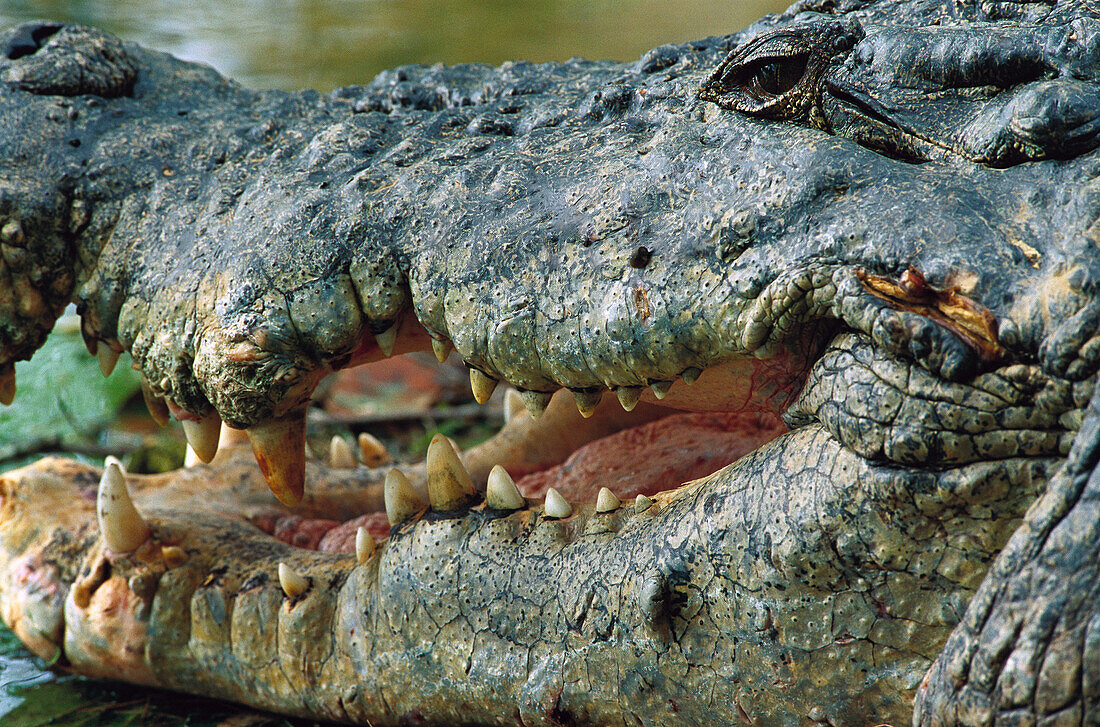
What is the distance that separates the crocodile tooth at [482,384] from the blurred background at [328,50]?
2.24 metres

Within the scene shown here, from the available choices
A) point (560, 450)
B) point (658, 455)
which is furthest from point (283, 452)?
point (560, 450)

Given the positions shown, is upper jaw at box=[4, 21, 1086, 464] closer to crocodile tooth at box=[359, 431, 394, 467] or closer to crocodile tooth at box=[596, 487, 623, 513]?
crocodile tooth at box=[596, 487, 623, 513]

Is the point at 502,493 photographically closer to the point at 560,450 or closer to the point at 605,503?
the point at 605,503

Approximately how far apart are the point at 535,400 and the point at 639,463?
0.53 metres

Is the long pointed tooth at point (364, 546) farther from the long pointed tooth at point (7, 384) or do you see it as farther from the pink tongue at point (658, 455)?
the long pointed tooth at point (7, 384)

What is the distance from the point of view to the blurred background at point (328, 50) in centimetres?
403

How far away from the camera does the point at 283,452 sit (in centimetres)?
192

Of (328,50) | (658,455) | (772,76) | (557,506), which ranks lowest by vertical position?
(557,506)

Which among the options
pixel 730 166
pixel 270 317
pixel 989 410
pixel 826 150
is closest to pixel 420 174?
pixel 270 317

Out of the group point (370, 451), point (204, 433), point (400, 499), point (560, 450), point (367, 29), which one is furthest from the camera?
point (367, 29)

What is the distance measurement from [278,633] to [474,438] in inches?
85.3

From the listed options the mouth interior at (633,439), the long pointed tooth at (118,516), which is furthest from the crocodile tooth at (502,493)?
the long pointed tooth at (118,516)

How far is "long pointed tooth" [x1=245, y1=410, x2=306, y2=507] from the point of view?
6.15ft

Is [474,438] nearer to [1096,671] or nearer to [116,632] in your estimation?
[116,632]
